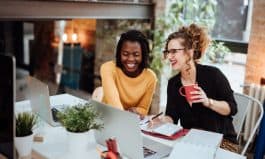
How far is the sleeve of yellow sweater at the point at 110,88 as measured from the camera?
1927 millimetres

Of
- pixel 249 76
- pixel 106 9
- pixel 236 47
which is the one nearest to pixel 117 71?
pixel 106 9

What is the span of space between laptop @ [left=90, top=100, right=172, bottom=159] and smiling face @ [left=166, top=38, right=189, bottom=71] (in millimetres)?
617

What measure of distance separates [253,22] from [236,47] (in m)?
0.49

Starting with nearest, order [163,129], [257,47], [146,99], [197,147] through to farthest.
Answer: [197,147], [163,129], [146,99], [257,47]

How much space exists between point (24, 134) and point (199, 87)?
1.07 meters

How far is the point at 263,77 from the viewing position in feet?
11.0

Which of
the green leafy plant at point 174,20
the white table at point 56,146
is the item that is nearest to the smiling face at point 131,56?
the white table at point 56,146

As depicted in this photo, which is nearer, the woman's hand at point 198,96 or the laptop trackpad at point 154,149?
the laptop trackpad at point 154,149

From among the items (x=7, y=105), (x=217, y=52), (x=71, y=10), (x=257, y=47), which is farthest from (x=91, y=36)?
(x=7, y=105)

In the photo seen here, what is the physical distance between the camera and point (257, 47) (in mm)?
3432

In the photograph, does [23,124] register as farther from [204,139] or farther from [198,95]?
[198,95]

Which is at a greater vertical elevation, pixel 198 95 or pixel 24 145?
pixel 198 95

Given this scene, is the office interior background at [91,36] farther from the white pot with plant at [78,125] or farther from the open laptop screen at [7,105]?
the open laptop screen at [7,105]

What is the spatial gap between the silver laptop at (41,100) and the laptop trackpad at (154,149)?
20.7 inches
